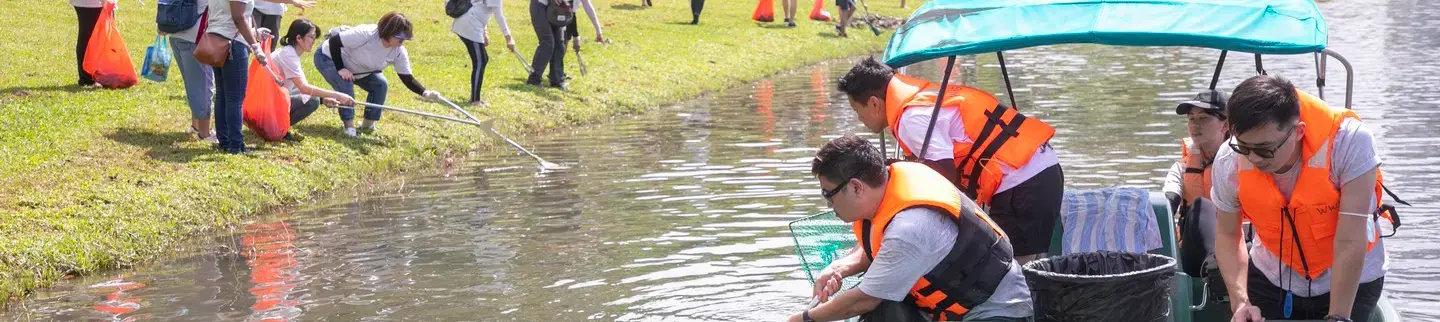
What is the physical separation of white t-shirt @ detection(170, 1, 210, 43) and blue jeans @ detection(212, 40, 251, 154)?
12.9 inches

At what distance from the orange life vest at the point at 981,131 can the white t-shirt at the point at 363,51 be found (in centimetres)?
807

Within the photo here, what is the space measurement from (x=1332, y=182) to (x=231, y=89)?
8.77 meters

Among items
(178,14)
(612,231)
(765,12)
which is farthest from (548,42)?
(765,12)

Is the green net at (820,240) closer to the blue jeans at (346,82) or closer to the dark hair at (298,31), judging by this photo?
the dark hair at (298,31)

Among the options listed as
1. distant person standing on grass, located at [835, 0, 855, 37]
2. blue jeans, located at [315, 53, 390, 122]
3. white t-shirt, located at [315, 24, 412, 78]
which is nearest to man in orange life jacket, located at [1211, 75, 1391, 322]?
white t-shirt, located at [315, 24, 412, 78]

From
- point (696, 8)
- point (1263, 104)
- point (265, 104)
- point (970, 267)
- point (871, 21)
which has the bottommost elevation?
point (871, 21)

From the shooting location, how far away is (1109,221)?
22.8ft

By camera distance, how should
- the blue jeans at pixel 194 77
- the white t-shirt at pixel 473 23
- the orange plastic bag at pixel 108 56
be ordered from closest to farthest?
the blue jeans at pixel 194 77, the orange plastic bag at pixel 108 56, the white t-shirt at pixel 473 23

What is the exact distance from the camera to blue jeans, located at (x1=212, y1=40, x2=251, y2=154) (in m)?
11.7

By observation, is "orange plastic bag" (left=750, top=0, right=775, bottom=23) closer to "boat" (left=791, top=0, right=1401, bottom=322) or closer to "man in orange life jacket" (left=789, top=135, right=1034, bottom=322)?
"boat" (left=791, top=0, right=1401, bottom=322)

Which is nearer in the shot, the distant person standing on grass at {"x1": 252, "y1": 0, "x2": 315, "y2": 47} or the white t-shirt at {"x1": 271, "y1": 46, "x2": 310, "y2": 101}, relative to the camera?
the white t-shirt at {"x1": 271, "y1": 46, "x2": 310, "y2": 101}

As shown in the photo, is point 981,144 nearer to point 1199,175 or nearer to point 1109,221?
point 1109,221

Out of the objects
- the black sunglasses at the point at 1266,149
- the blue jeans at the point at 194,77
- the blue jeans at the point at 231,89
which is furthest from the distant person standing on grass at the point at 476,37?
the black sunglasses at the point at 1266,149

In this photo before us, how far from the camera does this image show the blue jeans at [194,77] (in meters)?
12.1
